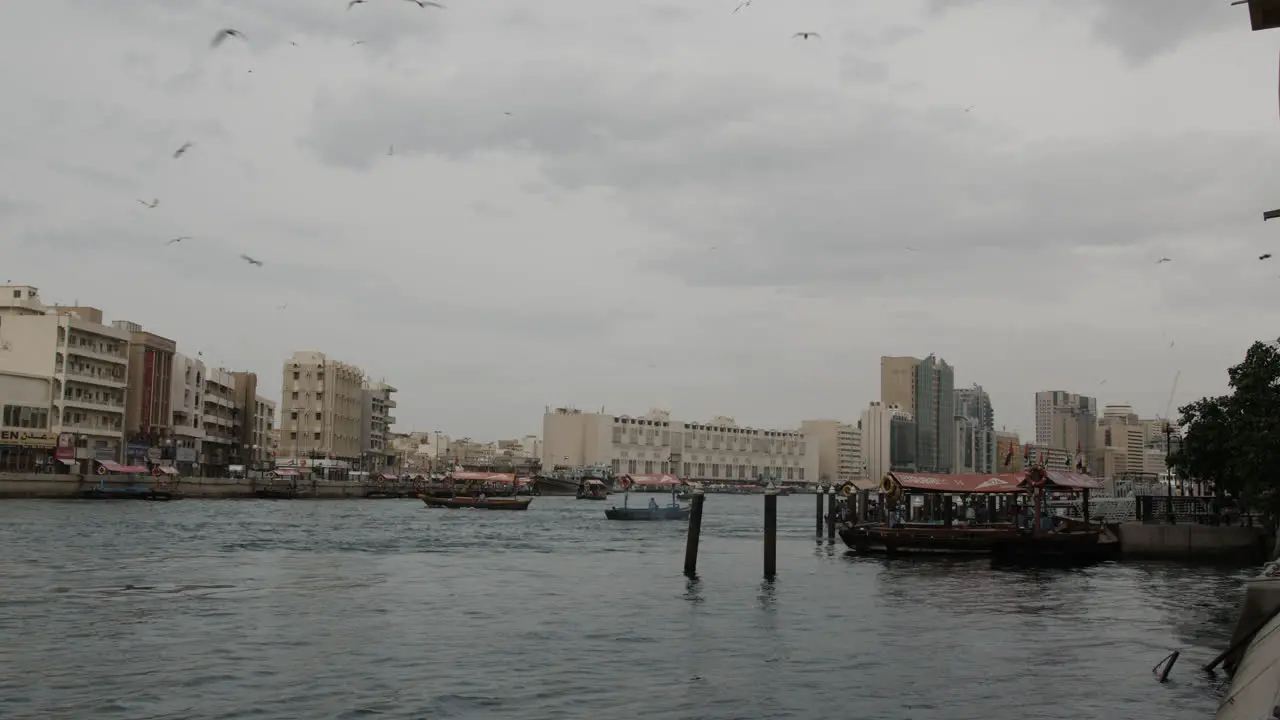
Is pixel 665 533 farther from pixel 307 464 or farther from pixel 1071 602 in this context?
pixel 307 464

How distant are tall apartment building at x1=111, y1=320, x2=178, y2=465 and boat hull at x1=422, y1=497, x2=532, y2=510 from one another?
30502 millimetres

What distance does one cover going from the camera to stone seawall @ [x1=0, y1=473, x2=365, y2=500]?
4092 inches

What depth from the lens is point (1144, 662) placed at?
26.0 metres

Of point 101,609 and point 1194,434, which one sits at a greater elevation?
point 1194,434

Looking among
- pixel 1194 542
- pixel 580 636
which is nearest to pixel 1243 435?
pixel 1194 542

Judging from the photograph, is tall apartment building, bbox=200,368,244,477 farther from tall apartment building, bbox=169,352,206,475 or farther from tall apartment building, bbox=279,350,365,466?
tall apartment building, bbox=279,350,365,466

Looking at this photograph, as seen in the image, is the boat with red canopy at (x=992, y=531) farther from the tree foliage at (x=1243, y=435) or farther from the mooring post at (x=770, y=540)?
the mooring post at (x=770, y=540)

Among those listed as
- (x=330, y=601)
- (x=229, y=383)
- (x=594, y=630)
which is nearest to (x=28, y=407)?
(x=229, y=383)

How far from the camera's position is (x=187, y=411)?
141000 mm

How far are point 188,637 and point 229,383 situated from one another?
474ft

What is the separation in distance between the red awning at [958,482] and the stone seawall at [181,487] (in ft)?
262

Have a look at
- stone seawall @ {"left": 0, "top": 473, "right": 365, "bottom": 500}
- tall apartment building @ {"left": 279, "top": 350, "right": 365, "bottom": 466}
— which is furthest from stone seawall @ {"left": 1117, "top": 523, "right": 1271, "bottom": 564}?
tall apartment building @ {"left": 279, "top": 350, "right": 365, "bottom": 466}

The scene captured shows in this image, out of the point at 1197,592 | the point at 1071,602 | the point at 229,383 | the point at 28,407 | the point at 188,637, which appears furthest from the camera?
the point at 229,383

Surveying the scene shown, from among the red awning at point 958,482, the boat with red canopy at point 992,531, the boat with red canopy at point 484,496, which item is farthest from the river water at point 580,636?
the boat with red canopy at point 484,496
